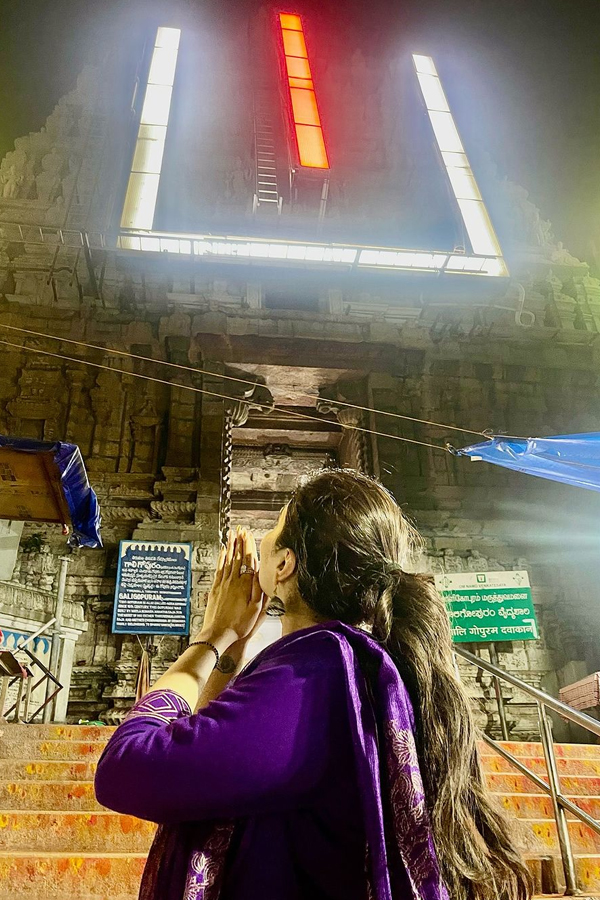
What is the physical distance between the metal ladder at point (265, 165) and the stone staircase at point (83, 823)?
1038cm

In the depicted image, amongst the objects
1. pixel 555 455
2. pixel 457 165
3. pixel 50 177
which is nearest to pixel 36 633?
pixel 555 455

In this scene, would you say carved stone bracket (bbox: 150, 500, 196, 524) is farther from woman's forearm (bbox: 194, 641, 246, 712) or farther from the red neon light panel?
woman's forearm (bbox: 194, 641, 246, 712)

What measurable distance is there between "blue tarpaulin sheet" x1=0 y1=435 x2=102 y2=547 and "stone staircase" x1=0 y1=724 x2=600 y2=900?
8.50 ft

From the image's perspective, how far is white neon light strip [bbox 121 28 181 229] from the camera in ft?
34.6

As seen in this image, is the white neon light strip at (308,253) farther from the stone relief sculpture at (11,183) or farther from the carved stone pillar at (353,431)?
the stone relief sculpture at (11,183)

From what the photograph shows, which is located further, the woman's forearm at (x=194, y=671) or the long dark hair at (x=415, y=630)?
the woman's forearm at (x=194, y=671)

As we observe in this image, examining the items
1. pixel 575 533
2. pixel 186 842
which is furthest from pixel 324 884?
pixel 575 533

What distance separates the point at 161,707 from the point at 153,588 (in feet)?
28.1

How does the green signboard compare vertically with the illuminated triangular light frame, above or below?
below

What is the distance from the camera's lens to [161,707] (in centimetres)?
112

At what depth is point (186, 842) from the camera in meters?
1.02

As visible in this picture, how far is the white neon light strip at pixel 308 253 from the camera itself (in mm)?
10406

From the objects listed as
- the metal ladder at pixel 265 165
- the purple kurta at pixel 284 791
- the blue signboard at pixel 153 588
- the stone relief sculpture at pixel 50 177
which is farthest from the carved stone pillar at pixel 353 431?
the purple kurta at pixel 284 791

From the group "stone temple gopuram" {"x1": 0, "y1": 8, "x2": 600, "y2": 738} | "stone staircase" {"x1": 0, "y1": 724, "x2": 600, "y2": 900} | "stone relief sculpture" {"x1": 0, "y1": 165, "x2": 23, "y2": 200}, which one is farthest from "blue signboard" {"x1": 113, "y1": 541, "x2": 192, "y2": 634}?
"stone relief sculpture" {"x1": 0, "y1": 165, "x2": 23, "y2": 200}
